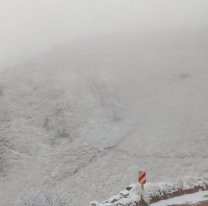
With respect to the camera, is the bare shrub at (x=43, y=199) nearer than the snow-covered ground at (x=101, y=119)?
Yes

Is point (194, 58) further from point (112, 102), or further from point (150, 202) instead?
point (150, 202)

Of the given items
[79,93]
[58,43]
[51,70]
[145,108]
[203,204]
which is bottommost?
[203,204]

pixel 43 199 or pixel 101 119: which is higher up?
pixel 101 119

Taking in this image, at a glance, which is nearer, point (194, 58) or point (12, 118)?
point (12, 118)

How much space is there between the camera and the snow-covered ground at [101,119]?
27359 mm

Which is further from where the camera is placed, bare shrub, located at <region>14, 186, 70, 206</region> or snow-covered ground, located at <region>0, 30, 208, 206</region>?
snow-covered ground, located at <region>0, 30, 208, 206</region>

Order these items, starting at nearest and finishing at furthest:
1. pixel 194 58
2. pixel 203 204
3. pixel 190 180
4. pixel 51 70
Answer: pixel 203 204
pixel 190 180
pixel 51 70
pixel 194 58

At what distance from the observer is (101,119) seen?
117 feet

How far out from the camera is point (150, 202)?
39.9 feet

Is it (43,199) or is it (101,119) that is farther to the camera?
(101,119)

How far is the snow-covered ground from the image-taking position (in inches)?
1077

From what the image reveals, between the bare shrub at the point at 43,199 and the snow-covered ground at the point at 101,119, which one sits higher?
the snow-covered ground at the point at 101,119

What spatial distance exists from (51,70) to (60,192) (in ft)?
105

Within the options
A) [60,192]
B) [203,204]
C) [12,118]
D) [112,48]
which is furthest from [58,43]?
[203,204]
